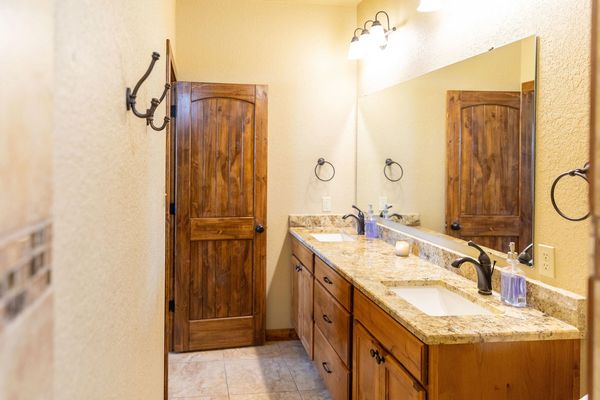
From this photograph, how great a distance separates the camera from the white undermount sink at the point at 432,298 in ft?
6.79

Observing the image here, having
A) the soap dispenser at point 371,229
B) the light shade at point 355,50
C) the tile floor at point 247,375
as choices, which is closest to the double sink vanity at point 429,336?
the tile floor at point 247,375

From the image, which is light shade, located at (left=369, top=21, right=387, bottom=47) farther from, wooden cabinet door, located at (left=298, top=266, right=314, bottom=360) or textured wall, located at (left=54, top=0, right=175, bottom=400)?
textured wall, located at (left=54, top=0, right=175, bottom=400)

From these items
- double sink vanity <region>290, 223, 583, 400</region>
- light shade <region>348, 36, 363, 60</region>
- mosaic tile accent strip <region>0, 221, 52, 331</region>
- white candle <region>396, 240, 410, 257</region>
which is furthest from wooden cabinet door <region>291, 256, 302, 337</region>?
mosaic tile accent strip <region>0, 221, 52, 331</region>

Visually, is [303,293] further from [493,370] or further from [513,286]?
[493,370]

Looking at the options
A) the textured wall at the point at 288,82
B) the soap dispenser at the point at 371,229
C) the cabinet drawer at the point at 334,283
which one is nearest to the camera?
the cabinet drawer at the point at 334,283

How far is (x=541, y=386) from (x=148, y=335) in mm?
1279

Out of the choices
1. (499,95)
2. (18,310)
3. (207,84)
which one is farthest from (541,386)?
(207,84)

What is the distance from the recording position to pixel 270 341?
3.86 m

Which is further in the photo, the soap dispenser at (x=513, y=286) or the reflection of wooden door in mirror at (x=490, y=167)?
the reflection of wooden door in mirror at (x=490, y=167)

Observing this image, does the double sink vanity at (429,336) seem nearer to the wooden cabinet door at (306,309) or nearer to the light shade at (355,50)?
the wooden cabinet door at (306,309)

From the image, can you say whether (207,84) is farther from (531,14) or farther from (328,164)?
(531,14)

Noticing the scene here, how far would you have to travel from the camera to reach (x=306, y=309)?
3.30 m

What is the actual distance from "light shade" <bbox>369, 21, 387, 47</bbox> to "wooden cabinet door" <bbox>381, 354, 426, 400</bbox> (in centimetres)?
235

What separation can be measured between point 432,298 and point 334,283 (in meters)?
0.58
